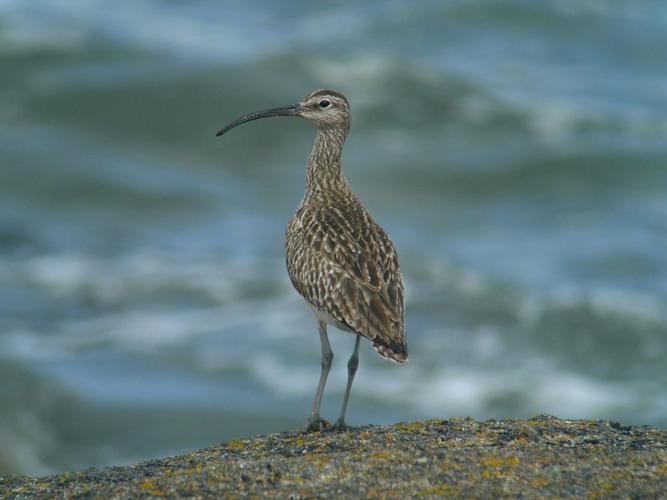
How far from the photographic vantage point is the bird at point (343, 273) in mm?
10078

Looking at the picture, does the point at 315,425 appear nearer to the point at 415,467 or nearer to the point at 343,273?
the point at 343,273

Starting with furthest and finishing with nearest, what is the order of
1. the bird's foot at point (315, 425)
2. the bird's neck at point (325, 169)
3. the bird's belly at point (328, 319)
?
the bird's neck at point (325, 169)
the bird's belly at point (328, 319)
the bird's foot at point (315, 425)

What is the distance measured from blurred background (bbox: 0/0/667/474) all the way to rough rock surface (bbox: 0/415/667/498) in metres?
9.88

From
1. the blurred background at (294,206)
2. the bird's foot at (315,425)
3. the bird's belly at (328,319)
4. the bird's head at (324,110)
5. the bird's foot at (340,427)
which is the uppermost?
the blurred background at (294,206)

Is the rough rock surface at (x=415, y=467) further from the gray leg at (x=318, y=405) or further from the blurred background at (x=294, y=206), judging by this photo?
the blurred background at (x=294, y=206)

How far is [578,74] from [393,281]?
29.0m

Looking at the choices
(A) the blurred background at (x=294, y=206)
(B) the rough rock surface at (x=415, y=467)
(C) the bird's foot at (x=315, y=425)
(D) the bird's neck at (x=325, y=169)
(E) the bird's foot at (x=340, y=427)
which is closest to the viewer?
(B) the rough rock surface at (x=415, y=467)

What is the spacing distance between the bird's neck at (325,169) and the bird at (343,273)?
1cm

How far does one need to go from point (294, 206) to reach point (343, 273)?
62.3 ft

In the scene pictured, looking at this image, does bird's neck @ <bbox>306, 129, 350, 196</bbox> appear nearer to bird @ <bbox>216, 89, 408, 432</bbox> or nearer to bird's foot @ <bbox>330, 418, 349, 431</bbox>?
bird @ <bbox>216, 89, 408, 432</bbox>

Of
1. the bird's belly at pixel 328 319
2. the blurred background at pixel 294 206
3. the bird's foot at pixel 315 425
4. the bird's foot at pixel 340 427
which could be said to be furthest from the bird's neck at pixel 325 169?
the blurred background at pixel 294 206

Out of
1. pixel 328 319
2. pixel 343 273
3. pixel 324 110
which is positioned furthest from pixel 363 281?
pixel 324 110

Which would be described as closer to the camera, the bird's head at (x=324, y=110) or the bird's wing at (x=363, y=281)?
the bird's wing at (x=363, y=281)

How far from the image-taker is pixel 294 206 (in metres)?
29.5
